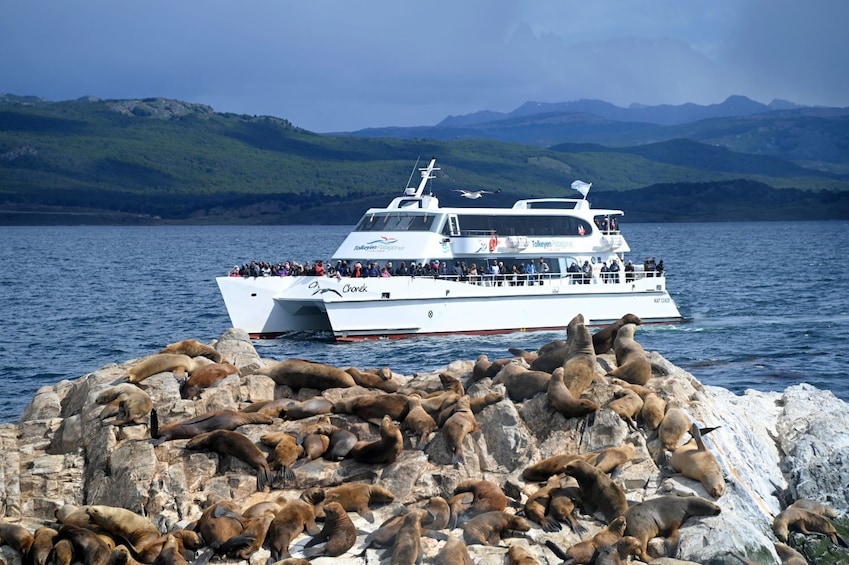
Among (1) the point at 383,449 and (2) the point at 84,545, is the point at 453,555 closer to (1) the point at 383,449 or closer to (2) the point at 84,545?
(1) the point at 383,449

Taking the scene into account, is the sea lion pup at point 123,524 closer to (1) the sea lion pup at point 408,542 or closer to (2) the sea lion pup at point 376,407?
(1) the sea lion pup at point 408,542

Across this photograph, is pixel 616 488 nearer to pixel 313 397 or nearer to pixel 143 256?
pixel 313 397

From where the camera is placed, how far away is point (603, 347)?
16875 mm

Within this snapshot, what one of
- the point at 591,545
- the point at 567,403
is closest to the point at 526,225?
the point at 567,403

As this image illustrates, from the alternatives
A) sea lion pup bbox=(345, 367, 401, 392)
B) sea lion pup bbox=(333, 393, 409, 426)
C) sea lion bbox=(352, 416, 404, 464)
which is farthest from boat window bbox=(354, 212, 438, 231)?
sea lion bbox=(352, 416, 404, 464)

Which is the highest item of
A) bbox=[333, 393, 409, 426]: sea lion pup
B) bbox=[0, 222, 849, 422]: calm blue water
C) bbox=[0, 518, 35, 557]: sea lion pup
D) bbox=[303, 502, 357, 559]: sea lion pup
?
bbox=[333, 393, 409, 426]: sea lion pup

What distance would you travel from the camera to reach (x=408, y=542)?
34.6ft

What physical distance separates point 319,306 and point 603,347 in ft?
65.4

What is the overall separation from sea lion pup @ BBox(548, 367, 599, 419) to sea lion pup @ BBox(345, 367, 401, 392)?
2.48 meters

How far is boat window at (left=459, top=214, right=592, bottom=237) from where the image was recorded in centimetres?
3922

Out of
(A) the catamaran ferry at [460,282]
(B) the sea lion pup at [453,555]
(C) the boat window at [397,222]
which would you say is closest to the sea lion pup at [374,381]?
(B) the sea lion pup at [453,555]

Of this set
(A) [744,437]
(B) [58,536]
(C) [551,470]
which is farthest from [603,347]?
(B) [58,536]

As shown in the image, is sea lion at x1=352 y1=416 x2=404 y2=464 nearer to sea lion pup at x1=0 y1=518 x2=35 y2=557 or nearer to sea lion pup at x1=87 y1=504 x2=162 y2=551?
sea lion pup at x1=87 y1=504 x2=162 y2=551

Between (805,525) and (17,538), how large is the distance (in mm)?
8321
